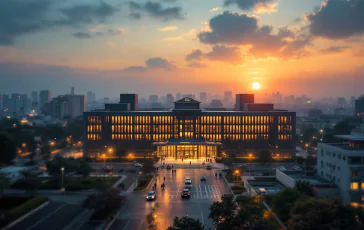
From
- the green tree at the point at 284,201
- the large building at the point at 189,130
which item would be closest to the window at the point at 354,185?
the green tree at the point at 284,201

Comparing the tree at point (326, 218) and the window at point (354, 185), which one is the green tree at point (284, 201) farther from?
the window at point (354, 185)

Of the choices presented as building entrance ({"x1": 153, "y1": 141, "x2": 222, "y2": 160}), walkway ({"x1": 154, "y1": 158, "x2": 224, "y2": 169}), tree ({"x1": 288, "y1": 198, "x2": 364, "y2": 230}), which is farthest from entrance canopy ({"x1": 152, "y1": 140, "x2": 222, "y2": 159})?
tree ({"x1": 288, "y1": 198, "x2": 364, "y2": 230})

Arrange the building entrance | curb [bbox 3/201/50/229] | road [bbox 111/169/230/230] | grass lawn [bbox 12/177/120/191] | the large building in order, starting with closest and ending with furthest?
curb [bbox 3/201/50/229]
road [bbox 111/169/230/230]
grass lawn [bbox 12/177/120/191]
the building entrance
the large building

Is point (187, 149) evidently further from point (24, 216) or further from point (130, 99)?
point (24, 216)

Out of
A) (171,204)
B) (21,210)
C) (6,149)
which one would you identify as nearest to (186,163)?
(171,204)

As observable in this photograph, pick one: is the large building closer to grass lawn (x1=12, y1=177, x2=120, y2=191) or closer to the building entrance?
the building entrance
